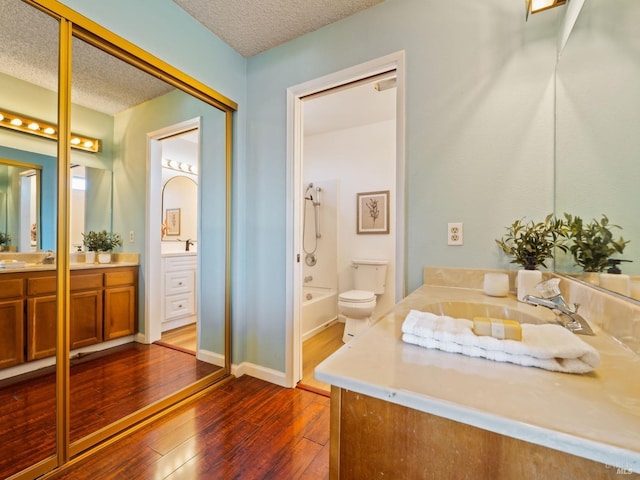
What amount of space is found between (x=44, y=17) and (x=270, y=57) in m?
1.30

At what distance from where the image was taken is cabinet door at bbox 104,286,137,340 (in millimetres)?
1774

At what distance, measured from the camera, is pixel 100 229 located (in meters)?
1.61

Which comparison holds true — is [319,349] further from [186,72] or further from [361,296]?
[186,72]

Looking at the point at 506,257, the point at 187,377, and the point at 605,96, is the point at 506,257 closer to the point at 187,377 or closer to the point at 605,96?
the point at 605,96

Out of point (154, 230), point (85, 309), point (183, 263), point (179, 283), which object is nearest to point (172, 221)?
point (154, 230)

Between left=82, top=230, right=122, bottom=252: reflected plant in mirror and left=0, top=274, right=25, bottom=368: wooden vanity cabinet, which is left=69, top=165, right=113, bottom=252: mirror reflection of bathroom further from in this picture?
left=0, top=274, right=25, bottom=368: wooden vanity cabinet

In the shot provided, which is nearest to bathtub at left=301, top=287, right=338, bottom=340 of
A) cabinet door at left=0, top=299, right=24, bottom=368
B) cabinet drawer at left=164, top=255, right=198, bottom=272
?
cabinet drawer at left=164, top=255, right=198, bottom=272

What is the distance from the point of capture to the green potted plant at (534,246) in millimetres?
1188

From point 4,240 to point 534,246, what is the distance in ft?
8.01

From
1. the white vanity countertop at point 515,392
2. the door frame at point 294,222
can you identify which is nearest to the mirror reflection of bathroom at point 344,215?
the door frame at point 294,222

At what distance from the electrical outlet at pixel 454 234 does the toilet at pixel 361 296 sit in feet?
4.07

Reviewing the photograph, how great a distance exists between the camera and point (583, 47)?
3.51 feet

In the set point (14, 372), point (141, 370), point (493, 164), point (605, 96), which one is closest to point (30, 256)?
point (14, 372)

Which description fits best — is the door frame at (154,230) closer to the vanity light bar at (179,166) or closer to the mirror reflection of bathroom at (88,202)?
the vanity light bar at (179,166)
